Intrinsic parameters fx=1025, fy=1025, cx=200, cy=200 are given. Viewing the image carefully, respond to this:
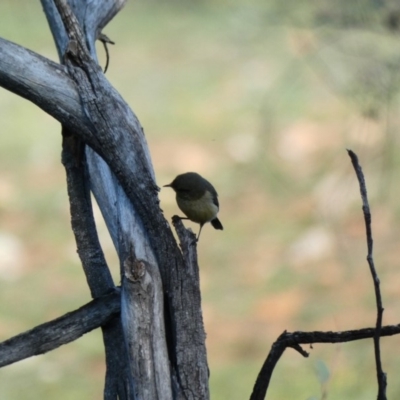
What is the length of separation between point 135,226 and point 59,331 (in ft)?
0.68

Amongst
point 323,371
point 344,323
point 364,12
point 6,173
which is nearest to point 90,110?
point 323,371

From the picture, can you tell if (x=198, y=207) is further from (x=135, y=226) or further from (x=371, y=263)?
(x=371, y=263)

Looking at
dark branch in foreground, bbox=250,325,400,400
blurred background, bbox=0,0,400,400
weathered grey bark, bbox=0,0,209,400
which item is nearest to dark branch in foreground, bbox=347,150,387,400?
dark branch in foreground, bbox=250,325,400,400

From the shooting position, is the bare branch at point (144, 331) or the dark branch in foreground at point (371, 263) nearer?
the dark branch in foreground at point (371, 263)

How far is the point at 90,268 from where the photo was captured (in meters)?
1.81

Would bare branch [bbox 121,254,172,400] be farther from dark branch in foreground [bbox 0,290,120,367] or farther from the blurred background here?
the blurred background

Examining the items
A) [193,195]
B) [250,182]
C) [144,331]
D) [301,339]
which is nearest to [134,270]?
[144,331]

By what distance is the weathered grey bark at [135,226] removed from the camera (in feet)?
5.21

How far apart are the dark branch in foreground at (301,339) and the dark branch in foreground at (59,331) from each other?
262 millimetres

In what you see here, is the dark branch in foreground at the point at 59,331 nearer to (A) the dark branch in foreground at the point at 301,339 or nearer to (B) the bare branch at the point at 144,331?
(B) the bare branch at the point at 144,331

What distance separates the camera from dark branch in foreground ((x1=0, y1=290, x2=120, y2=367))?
1626 mm

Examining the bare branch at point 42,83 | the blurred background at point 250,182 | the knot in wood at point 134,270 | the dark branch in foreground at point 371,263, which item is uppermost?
the blurred background at point 250,182

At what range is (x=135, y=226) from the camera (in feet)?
5.40

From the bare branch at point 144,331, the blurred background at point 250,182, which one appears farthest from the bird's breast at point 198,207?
the blurred background at point 250,182
